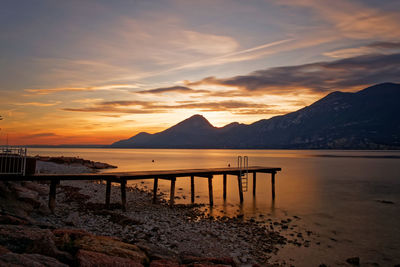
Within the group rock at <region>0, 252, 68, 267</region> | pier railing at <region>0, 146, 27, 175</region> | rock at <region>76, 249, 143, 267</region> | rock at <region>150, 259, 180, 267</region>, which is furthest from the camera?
pier railing at <region>0, 146, 27, 175</region>

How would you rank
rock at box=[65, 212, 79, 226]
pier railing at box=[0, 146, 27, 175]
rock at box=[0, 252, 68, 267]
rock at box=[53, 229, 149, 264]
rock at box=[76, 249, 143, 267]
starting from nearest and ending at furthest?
rock at box=[0, 252, 68, 267] → rock at box=[76, 249, 143, 267] → rock at box=[53, 229, 149, 264] → rock at box=[65, 212, 79, 226] → pier railing at box=[0, 146, 27, 175]

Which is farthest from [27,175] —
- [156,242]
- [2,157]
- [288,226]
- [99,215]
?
[288,226]

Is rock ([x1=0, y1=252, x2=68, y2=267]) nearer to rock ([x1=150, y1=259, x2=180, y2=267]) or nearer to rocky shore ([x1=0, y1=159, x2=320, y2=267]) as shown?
rocky shore ([x1=0, y1=159, x2=320, y2=267])

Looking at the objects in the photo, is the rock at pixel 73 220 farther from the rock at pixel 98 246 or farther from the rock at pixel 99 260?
the rock at pixel 99 260

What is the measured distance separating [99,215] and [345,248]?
13633 millimetres

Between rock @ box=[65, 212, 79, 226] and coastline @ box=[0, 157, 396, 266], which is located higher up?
rock @ box=[65, 212, 79, 226]

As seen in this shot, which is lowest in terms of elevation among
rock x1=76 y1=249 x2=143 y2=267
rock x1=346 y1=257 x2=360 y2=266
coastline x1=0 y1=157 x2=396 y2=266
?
rock x1=346 y1=257 x2=360 y2=266

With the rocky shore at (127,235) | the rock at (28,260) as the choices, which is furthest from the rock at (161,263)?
the rock at (28,260)

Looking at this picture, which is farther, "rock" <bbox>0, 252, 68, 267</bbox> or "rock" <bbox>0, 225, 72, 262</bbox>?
"rock" <bbox>0, 225, 72, 262</bbox>

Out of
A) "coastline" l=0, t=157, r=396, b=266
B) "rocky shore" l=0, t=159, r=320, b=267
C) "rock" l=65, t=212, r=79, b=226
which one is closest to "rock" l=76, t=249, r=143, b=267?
"rocky shore" l=0, t=159, r=320, b=267

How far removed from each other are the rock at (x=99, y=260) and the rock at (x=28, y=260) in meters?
0.46

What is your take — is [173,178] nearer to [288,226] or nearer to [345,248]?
[288,226]

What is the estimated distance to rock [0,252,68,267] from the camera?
234 inches

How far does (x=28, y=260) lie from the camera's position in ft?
20.2
